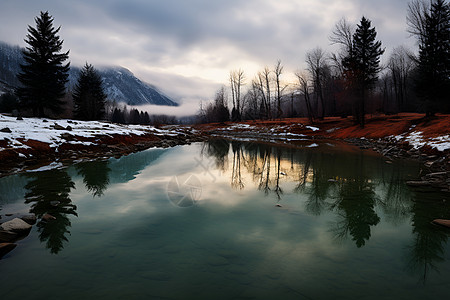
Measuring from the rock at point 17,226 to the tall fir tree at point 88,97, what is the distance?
43440 mm

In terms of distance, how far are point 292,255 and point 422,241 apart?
2.78 meters

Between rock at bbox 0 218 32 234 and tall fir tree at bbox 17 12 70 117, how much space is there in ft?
112

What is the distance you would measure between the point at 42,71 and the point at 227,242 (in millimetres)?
39045

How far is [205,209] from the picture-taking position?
6.28 meters

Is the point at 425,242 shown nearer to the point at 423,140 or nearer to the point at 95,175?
the point at 95,175

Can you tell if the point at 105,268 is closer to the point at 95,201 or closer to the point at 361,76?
the point at 95,201

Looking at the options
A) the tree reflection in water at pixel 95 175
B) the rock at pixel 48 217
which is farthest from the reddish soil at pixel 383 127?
the rock at pixel 48 217

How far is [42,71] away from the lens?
101 feet

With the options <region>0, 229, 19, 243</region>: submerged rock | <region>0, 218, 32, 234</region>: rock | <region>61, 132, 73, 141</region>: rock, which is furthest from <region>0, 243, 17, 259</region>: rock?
<region>61, 132, 73, 141</region>: rock

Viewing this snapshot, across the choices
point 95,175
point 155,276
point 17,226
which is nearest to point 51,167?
point 95,175

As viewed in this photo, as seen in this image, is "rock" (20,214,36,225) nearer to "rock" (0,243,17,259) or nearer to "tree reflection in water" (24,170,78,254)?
"tree reflection in water" (24,170,78,254)

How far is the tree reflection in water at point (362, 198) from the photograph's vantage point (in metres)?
4.39

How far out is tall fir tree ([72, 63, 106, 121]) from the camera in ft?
140

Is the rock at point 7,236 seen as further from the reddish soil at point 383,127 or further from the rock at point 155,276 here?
the reddish soil at point 383,127
